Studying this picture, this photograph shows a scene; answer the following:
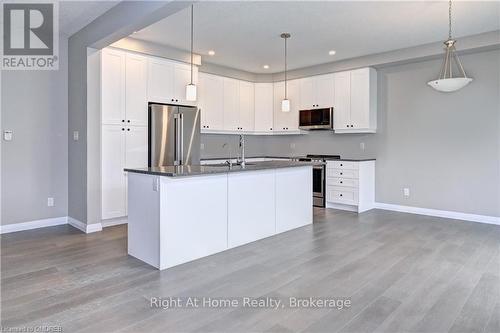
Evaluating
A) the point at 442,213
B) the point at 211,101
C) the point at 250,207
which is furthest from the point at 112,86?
the point at 442,213

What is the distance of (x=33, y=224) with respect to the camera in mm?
4379

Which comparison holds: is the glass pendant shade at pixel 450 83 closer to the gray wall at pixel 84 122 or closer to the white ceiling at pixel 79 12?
the gray wall at pixel 84 122

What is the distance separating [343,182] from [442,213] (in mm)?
1564

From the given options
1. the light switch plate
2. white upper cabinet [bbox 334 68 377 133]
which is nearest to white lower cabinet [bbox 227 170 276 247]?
white upper cabinet [bbox 334 68 377 133]

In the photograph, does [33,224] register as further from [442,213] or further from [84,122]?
[442,213]

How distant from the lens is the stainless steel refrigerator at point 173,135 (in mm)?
4820

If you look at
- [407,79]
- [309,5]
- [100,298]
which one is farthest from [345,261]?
[407,79]

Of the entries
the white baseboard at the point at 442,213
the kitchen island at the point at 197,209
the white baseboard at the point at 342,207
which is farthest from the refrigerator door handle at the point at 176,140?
the white baseboard at the point at 442,213

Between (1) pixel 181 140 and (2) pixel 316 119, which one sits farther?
(2) pixel 316 119

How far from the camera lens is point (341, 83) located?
591 centimetres

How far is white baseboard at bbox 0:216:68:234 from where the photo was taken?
4164 mm

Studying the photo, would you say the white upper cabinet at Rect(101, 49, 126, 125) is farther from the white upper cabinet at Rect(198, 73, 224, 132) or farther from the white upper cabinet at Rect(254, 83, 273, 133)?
the white upper cabinet at Rect(254, 83, 273, 133)

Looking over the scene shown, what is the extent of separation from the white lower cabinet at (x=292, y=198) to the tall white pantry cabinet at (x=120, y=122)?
2.05m

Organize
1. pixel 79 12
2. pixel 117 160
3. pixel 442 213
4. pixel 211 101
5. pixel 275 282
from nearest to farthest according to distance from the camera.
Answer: pixel 275 282 < pixel 79 12 < pixel 117 160 < pixel 442 213 < pixel 211 101
